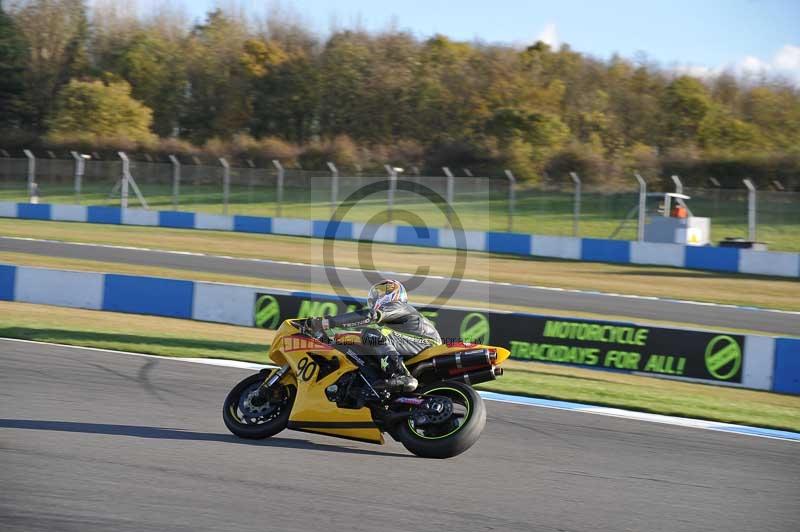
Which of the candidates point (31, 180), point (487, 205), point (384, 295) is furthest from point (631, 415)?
point (31, 180)

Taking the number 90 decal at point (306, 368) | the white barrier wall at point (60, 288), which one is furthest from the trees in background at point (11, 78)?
the number 90 decal at point (306, 368)

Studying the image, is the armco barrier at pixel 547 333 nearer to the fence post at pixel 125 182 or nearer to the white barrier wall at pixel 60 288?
the white barrier wall at pixel 60 288

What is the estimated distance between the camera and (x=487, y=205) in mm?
29641

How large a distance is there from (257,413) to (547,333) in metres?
5.86

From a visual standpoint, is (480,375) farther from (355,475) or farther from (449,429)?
(355,475)

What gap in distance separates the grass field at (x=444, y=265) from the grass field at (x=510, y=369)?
5.33 meters

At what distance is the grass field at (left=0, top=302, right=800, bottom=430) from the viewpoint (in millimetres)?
9617

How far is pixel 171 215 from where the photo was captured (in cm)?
3003

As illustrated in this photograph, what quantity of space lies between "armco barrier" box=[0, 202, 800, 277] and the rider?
56.6ft

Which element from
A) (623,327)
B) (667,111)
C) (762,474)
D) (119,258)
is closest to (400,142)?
(667,111)

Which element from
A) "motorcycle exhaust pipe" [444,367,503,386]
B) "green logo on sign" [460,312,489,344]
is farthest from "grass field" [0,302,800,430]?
"motorcycle exhaust pipe" [444,367,503,386]

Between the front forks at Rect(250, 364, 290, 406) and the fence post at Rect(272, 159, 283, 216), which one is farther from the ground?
the fence post at Rect(272, 159, 283, 216)

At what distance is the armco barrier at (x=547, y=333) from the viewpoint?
11.1 meters

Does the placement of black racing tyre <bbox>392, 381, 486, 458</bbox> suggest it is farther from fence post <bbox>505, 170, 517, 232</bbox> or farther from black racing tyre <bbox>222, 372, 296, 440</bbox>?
fence post <bbox>505, 170, 517, 232</bbox>
